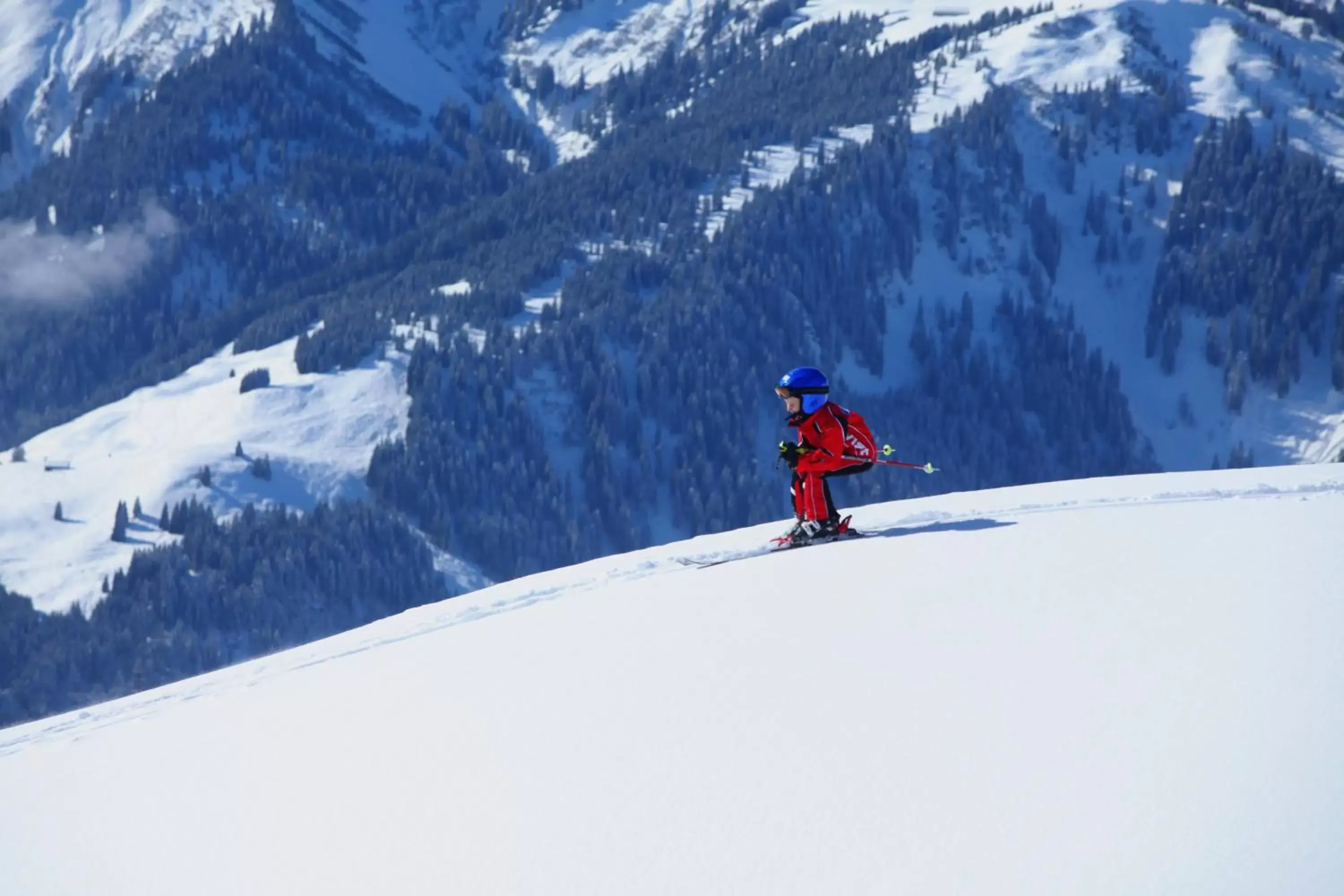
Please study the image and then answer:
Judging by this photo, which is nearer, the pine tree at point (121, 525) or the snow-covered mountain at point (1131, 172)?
the pine tree at point (121, 525)

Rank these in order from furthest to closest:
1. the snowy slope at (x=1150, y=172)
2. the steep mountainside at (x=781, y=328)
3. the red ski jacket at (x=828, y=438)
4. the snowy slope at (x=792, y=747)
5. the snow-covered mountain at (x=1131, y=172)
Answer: the snow-covered mountain at (x=1131, y=172)
the snowy slope at (x=1150, y=172)
the steep mountainside at (x=781, y=328)
the red ski jacket at (x=828, y=438)
the snowy slope at (x=792, y=747)

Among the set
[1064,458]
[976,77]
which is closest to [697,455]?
[1064,458]

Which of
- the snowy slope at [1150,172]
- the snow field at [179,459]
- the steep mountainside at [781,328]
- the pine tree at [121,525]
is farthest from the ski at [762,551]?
the snowy slope at [1150,172]

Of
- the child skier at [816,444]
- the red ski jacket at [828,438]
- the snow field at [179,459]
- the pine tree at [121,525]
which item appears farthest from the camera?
the pine tree at [121,525]

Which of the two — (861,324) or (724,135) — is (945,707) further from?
(724,135)

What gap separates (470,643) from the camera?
1538 centimetres

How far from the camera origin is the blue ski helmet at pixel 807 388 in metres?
19.9

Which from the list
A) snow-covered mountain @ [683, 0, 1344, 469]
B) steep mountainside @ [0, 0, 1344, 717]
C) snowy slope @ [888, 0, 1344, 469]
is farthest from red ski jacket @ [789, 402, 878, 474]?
snow-covered mountain @ [683, 0, 1344, 469]

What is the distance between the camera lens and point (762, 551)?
62.7 feet

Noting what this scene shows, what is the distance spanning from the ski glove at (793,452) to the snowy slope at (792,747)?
3.43 meters

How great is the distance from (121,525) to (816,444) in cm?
9999

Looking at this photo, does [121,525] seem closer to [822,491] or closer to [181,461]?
[181,461]

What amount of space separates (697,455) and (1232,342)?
198 ft

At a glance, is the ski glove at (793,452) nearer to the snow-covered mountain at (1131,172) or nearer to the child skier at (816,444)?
the child skier at (816,444)
